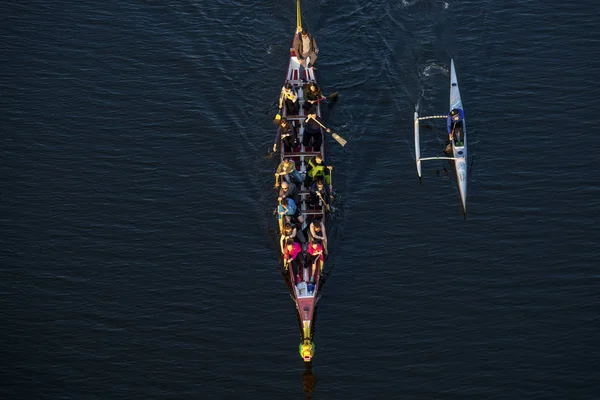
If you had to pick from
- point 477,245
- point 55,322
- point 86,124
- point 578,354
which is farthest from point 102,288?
point 578,354

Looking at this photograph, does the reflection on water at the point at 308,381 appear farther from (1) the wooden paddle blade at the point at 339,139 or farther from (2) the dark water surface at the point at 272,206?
(1) the wooden paddle blade at the point at 339,139

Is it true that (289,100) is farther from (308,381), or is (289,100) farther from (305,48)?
(308,381)

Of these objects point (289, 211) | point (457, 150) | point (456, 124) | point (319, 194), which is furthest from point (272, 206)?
point (456, 124)

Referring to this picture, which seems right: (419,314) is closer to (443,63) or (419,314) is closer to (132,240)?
(132,240)

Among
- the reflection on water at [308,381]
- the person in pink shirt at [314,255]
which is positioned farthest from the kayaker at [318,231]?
the reflection on water at [308,381]

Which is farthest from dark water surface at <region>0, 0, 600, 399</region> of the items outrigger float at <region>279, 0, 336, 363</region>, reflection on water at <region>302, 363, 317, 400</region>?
outrigger float at <region>279, 0, 336, 363</region>
